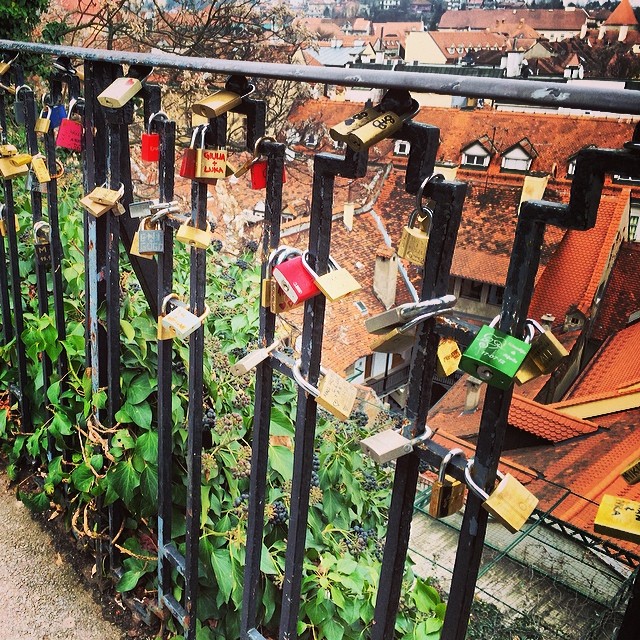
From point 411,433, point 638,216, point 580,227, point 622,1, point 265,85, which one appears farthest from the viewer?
point 638,216

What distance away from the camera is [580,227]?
54 centimetres

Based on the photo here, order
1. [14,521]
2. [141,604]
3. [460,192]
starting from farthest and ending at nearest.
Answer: [14,521] < [141,604] < [460,192]

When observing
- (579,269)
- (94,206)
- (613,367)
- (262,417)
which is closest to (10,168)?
(94,206)

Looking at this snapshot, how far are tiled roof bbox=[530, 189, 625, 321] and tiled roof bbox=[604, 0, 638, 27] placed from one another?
4.45 m

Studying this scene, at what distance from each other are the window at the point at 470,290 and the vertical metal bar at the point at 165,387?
1552cm

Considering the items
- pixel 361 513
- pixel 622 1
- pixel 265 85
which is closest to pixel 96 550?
pixel 361 513

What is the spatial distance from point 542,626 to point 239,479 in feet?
23.0

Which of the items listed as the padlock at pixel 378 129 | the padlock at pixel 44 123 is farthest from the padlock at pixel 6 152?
the padlock at pixel 378 129

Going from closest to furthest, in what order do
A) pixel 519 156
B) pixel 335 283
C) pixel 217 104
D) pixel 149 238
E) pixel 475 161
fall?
1. pixel 335 283
2. pixel 217 104
3. pixel 149 238
4. pixel 519 156
5. pixel 475 161

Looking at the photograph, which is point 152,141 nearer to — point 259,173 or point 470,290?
point 259,173

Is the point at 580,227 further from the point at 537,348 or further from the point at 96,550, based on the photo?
the point at 96,550

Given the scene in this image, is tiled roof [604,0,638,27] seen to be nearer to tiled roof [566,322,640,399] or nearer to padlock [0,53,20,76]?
tiled roof [566,322,640,399]

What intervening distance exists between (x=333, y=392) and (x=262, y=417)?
0.78 ft

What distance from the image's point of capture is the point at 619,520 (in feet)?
1.78
